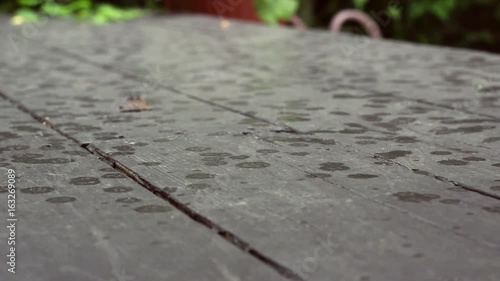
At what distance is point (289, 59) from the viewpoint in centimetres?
454

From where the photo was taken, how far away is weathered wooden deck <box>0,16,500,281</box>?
1350 mm

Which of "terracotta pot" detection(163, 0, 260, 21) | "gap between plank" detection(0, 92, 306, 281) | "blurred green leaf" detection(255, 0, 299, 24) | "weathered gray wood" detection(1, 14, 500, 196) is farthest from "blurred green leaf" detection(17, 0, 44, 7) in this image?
"gap between plank" detection(0, 92, 306, 281)

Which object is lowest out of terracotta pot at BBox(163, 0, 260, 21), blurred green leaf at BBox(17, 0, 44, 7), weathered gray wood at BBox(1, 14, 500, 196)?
blurred green leaf at BBox(17, 0, 44, 7)

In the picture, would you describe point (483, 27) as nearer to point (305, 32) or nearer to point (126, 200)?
point (305, 32)

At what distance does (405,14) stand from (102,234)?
6.79 meters

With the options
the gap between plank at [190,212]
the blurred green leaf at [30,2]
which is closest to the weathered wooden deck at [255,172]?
the gap between plank at [190,212]

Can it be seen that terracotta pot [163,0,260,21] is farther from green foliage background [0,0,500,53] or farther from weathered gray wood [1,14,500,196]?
weathered gray wood [1,14,500,196]

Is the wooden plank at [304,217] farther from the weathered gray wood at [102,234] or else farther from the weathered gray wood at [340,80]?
the weathered gray wood at [340,80]

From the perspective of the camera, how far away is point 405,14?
7926 mm

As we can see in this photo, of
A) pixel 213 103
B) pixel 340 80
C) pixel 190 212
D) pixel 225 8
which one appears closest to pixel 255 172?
pixel 190 212

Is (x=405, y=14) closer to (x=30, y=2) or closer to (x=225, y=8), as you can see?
(x=225, y=8)

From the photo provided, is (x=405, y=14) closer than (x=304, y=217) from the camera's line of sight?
No

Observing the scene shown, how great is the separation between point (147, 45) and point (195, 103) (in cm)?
240

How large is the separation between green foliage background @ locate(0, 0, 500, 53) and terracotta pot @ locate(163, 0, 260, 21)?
0.30 ft
